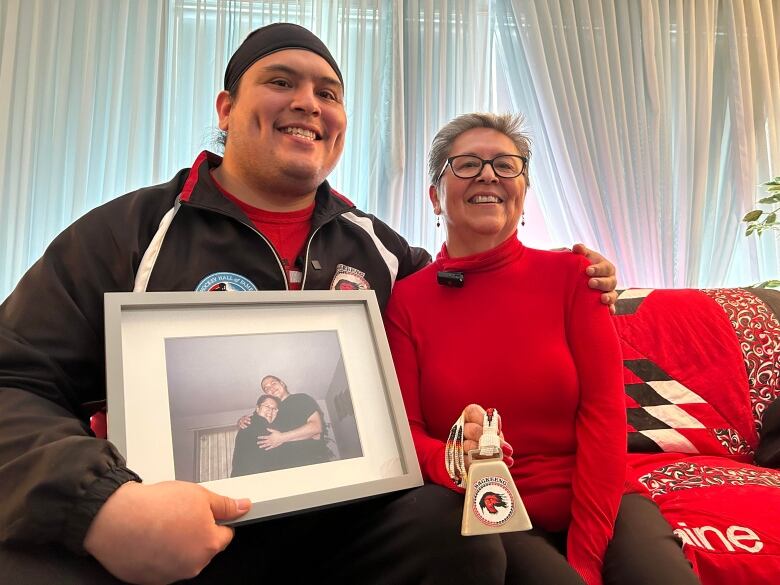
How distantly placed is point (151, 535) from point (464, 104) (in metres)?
2.44

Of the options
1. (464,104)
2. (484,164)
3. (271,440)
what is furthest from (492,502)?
(464,104)

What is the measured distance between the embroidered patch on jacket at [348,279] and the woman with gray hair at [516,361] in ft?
0.36

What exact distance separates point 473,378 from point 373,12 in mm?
2104

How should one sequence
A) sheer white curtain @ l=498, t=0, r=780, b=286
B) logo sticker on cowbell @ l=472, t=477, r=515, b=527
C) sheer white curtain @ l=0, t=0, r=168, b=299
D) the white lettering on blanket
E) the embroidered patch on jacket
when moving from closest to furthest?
logo sticker on cowbell @ l=472, t=477, r=515, b=527 < the white lettering on blanket < the embroidered patch on jacket < sheer white curtain @ l=0, t=0, r=168, b=299 < sheer white curtain @ l=498, t=0, r=780, b=286

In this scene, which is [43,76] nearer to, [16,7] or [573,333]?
[16,7]

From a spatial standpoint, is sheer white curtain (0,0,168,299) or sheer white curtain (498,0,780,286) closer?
sheer white curtain (0,0,168,299)

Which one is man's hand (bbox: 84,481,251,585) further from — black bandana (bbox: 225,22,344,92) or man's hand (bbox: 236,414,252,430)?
black bandana (bbox: 225,22,344,92)

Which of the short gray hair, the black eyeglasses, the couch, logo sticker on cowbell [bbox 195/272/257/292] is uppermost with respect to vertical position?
the short gray hair

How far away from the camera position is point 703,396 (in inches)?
67.4

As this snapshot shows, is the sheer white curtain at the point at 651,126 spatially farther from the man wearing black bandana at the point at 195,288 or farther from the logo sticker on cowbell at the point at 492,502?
the logo sticker on cowbell at the point at 492,502

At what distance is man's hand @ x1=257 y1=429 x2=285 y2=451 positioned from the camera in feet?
2.72

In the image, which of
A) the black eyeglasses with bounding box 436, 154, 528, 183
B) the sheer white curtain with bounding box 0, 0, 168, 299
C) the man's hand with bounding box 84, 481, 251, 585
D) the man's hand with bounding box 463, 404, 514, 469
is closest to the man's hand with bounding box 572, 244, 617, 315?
the black eyeglasses with bounding box 436, 154, 528, 183

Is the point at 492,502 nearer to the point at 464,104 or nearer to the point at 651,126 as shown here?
the point at 464,104

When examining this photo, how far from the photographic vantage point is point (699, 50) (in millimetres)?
2822
